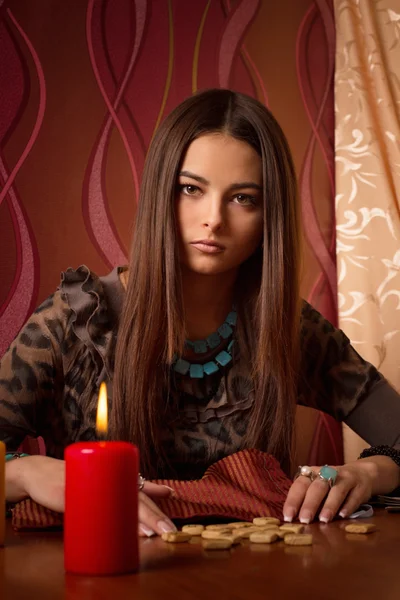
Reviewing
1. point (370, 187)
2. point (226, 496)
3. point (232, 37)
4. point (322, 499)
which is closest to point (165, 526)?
point (226, 496)

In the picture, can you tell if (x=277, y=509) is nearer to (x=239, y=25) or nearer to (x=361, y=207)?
(x=361, y=207)

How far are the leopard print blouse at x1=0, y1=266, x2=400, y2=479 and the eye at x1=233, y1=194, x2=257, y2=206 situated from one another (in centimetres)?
33

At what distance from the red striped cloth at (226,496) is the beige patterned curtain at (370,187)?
134cm

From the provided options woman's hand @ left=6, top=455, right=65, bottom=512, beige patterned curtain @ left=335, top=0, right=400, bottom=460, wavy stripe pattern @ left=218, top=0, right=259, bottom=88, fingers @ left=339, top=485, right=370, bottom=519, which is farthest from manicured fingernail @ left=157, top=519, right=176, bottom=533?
wavy stripe pattern @ left=218, top=0, right=259, bottom=88

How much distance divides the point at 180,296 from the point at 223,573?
91 centimetres

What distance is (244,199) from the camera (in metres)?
1.62

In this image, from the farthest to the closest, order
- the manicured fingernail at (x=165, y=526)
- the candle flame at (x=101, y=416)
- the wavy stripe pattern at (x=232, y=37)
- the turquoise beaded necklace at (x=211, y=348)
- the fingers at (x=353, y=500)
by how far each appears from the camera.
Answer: the wavy stripe pattern at (x=232, y=37), the turquoise beaded necklace at (x=211, y=348), the fingers at (x=353, y=500), the manicured fingernail at (x=165, y=526), the candle flame at (x=101, y=416)

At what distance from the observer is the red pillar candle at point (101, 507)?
71cm

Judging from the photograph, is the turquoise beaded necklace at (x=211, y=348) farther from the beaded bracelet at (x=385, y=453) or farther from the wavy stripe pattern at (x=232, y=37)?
Result: the wavy stripe pattern at (x=232, y=37)

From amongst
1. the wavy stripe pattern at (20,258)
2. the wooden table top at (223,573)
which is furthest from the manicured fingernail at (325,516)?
the wavy stripe pattern at (20,258)

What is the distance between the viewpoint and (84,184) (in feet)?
7.41

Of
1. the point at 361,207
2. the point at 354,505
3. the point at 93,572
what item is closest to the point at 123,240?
the point at 361,207

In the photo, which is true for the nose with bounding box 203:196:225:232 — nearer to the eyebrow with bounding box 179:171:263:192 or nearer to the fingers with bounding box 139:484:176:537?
the eyebrow with bounding box 179:171:263:192

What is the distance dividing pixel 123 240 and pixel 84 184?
0.20 metres
